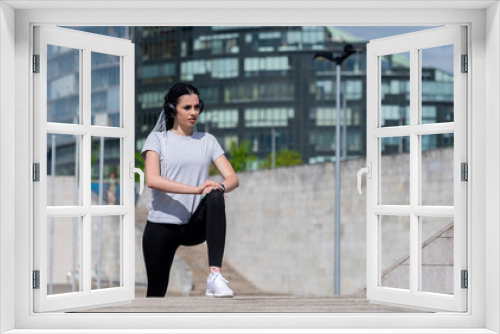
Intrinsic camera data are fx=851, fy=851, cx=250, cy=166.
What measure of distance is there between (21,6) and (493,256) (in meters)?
2.58

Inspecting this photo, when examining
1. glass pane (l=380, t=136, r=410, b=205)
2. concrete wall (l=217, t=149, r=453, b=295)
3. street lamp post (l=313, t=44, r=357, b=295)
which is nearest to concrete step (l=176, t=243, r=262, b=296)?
concrete wall (l=217, t=149, r=453, b=295)

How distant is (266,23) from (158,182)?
1277 millimetres

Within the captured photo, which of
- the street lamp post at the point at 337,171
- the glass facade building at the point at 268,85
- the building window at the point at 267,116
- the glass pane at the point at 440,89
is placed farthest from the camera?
the building window at the point at 267,116

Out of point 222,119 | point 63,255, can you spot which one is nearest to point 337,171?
→ point 63,255

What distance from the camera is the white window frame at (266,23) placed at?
4.07 metres

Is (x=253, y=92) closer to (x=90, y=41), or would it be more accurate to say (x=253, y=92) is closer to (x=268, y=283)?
(x=268, y=283)

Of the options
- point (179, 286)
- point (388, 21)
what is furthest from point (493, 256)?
point (179, 286)

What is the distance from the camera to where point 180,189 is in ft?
16.3

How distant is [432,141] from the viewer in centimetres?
4703

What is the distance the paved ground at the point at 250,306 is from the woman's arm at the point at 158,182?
0.63 m

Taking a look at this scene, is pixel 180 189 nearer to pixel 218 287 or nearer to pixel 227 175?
pixel 227 175

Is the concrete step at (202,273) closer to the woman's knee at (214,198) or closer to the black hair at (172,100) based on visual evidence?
the black hair at (172,100)

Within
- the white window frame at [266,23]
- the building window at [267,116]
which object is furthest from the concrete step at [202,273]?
the building window at [267,116]

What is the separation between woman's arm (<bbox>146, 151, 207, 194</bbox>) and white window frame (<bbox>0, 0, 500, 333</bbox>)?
3.19ft
